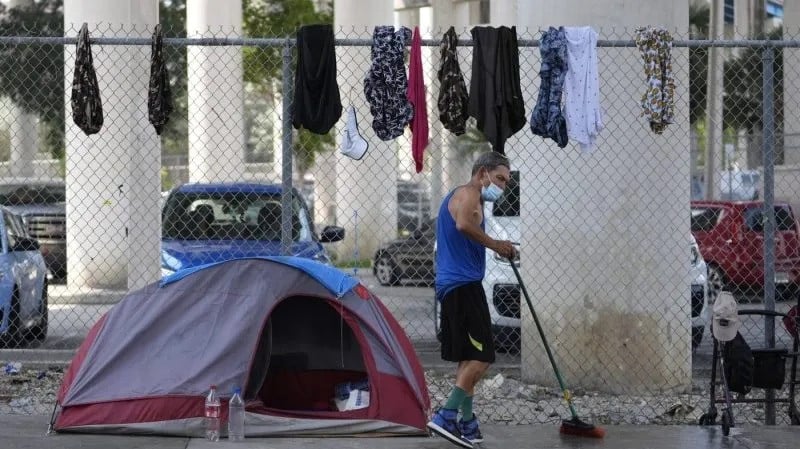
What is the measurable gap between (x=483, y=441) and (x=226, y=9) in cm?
1954

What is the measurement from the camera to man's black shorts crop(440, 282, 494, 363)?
8.47m

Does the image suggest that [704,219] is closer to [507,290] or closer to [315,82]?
[507,290]

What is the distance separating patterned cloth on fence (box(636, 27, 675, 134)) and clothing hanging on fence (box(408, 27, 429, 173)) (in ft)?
5.19

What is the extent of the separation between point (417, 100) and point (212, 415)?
2.57m

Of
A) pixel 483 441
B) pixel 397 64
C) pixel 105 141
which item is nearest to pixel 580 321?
pixel 483 441

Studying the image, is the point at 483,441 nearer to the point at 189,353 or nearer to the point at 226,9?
the point at 189,353

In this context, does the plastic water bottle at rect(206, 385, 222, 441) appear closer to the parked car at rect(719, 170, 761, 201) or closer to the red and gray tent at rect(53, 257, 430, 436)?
the red and gray tent at rect(53, 257, 430, 436)

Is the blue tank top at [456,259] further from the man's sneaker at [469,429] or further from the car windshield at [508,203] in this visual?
the car windshield at [508,203]

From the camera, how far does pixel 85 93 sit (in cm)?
939

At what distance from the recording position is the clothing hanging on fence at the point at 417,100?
9.38m

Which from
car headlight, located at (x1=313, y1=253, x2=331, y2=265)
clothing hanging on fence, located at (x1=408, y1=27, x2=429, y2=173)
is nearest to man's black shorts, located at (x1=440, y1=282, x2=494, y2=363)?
clothing hanging on fence, located at (x1=408, y1=27, x2=429, y2=173)

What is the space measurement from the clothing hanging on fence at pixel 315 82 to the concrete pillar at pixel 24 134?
2221 cm

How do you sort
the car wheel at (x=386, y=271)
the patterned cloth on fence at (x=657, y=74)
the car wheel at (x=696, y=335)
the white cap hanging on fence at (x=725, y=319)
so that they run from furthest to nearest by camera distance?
the car wheel at (x=386, y=271) < the car wheel at (x=696, y=335) < the patterned cloth on fence at (x=657, y=74) < the white cap hanging on fence at (x=725, y=319)

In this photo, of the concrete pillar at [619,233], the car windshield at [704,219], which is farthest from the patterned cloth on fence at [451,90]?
the car windshield at [704,219]
